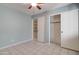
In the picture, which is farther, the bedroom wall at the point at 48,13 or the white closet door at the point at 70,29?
the white closet door at the point at 70,29

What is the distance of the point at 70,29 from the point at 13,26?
1397 mm

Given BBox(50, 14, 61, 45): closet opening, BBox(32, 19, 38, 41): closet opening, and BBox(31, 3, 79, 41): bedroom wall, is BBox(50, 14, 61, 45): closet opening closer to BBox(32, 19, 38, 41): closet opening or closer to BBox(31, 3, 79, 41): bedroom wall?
BBox(31, 3, 79, 41): bedroom wall

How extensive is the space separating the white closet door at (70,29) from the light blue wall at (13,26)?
2.79ft

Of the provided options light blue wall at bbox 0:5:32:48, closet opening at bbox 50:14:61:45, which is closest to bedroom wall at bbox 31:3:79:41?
closet opening at bbox 50:14:61:45

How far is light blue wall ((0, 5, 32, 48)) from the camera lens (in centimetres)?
214

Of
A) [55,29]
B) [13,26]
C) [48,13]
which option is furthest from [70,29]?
[13,26]

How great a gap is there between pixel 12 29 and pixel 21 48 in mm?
476

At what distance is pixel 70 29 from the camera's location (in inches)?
99.6

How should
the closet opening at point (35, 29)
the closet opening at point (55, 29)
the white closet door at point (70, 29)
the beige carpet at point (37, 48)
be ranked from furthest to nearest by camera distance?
1. the closet opening at point (55, 29)
2. the closet opening at point (35, 29)
3. the white closet door at point (70, 29)
4. the beige carpet at point (37, 48)

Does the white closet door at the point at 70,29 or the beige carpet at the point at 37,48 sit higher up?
the white closet door at the point at 70,29

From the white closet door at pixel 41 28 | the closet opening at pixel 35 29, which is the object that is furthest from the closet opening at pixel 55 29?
the closet opening at pixel 35 29

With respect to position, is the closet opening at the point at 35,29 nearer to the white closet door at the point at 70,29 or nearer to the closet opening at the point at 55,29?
the closet opening at the point at 55,29

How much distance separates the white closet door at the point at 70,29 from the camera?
226 cm

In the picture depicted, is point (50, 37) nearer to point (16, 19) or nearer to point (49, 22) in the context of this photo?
point (49, 22)
